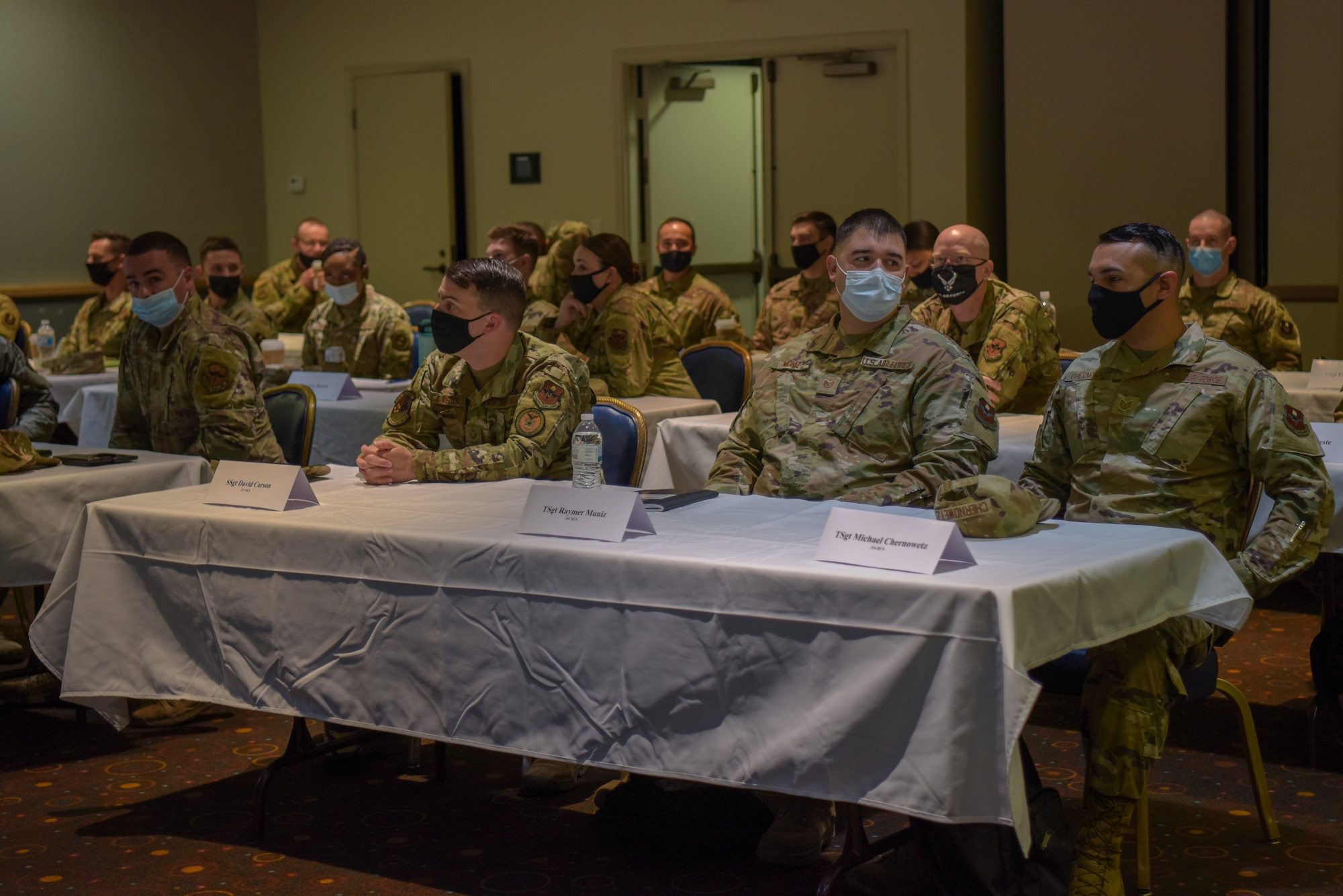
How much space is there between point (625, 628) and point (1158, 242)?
1348mm

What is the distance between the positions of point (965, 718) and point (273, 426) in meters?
2.68

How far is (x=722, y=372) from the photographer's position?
5.54 metres

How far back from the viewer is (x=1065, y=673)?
8.93 feet

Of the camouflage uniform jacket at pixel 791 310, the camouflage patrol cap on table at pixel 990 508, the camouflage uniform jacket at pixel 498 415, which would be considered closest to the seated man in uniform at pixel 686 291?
the camouflage uniform jacket at pixel 791 310

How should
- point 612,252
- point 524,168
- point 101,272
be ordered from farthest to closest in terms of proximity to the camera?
1. point 524,168
2. point 101,272
3. point 612,252

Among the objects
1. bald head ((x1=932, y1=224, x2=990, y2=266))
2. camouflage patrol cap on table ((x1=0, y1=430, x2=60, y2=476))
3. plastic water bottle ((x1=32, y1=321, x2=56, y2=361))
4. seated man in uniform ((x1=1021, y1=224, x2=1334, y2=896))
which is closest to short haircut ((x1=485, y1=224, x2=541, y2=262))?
plastic water bottle ((x1=32, y1=321, x2=56, y2=361))

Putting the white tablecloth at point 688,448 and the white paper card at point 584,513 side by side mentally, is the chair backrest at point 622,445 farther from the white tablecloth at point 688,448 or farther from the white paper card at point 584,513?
the white paper card at point 584,513

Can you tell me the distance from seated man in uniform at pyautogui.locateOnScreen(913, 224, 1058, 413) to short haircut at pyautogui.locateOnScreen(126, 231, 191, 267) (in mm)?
2271

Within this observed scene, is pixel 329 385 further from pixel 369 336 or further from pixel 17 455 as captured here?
pixel 17 455

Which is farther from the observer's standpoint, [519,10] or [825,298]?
[519,10]

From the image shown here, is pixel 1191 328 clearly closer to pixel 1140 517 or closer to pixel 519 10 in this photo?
pixel 1140 517

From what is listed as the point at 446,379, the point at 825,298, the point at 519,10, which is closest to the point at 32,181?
the point at 519,10

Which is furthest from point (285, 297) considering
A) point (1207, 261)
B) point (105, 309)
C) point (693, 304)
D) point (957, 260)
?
point (957, 260)

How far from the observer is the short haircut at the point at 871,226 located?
324 centimetres
